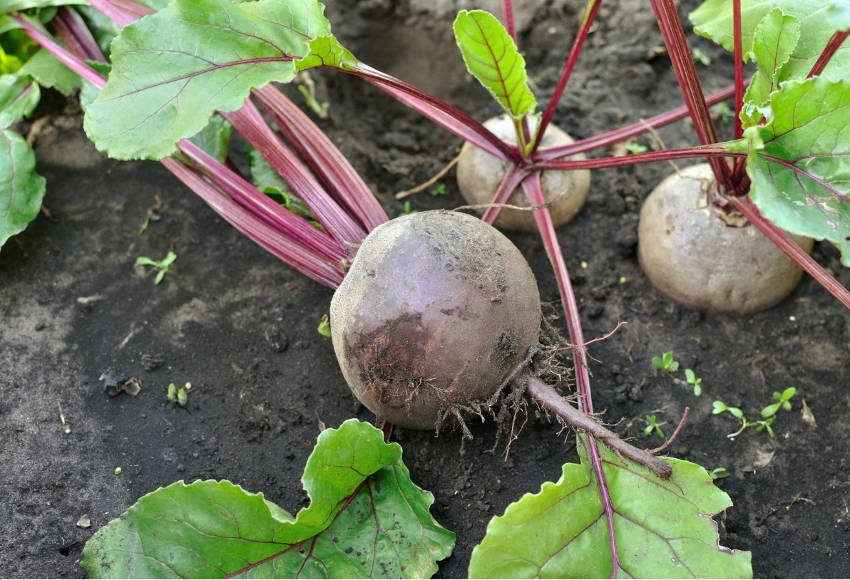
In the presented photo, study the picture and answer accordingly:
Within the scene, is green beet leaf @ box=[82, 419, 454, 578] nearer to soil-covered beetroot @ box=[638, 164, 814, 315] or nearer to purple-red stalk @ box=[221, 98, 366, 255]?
purple-red stalk @ box=[221, 98, 366, 255]

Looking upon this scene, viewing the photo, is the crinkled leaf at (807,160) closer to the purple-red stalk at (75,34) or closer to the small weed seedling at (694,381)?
the small weed seedling at (694,381)

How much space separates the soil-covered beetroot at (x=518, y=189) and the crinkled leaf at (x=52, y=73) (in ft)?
4.68

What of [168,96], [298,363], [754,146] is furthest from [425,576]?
[168,96]

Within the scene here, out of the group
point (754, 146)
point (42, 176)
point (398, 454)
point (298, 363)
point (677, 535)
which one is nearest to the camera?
point (754, 146)

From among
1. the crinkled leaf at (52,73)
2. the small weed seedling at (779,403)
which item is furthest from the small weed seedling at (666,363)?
the crinkled leaf at (52,73)

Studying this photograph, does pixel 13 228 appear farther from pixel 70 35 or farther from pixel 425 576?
pixel 425 576

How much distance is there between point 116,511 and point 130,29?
52.6 inches

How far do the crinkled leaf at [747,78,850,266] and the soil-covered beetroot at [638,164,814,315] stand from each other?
62 cm

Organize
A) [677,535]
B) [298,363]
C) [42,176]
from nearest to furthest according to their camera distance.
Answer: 1. [677,535]
2. [298,363]
3. [42,176]

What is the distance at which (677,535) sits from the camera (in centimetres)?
189

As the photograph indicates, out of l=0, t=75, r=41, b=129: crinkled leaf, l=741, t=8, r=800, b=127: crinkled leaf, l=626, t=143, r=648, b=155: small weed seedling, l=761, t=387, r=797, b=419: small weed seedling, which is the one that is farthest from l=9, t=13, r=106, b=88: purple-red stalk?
l=761, t=387, r=797, b=419: small weed seedling

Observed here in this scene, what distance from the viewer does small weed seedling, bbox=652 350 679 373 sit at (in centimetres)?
240

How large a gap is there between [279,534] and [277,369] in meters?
0.63

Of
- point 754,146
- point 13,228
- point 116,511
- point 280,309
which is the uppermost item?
point 754,146
